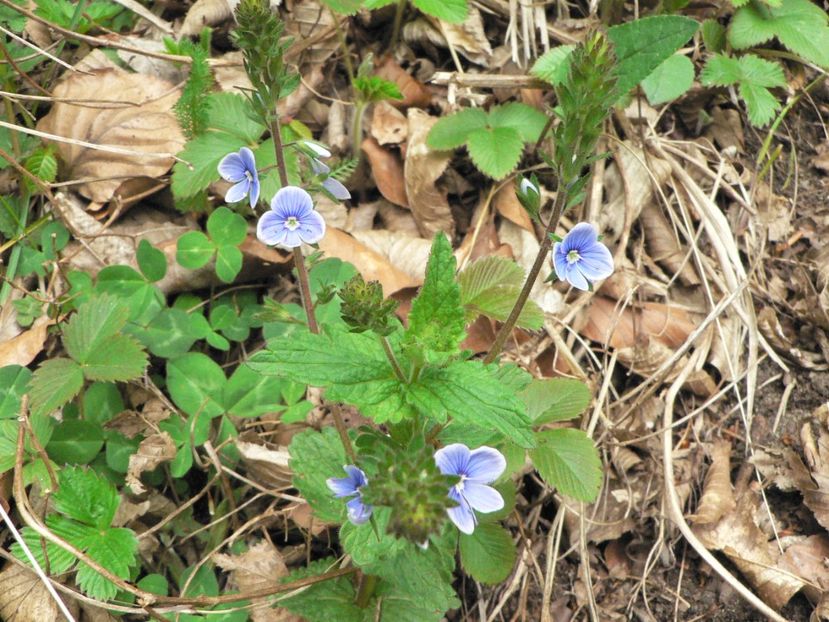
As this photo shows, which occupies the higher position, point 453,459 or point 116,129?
point 453,459

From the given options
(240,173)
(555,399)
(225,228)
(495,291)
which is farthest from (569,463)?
(225,228)

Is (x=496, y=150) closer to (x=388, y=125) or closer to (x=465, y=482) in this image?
(x=388, y=125)

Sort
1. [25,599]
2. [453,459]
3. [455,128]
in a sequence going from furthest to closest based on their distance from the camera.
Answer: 1. [455,128]
2. [25,599]
3. [453,459]

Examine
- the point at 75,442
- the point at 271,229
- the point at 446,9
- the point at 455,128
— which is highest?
the point at 446,9

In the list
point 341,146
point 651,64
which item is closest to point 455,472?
point 651,64

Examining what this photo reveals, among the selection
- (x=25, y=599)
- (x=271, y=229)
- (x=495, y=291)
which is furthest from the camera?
(x=495, y=291)

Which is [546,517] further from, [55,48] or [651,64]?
[55,48]

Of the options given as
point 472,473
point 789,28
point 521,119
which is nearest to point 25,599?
point 472,473

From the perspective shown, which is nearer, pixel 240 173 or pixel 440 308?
pixel 440 308
